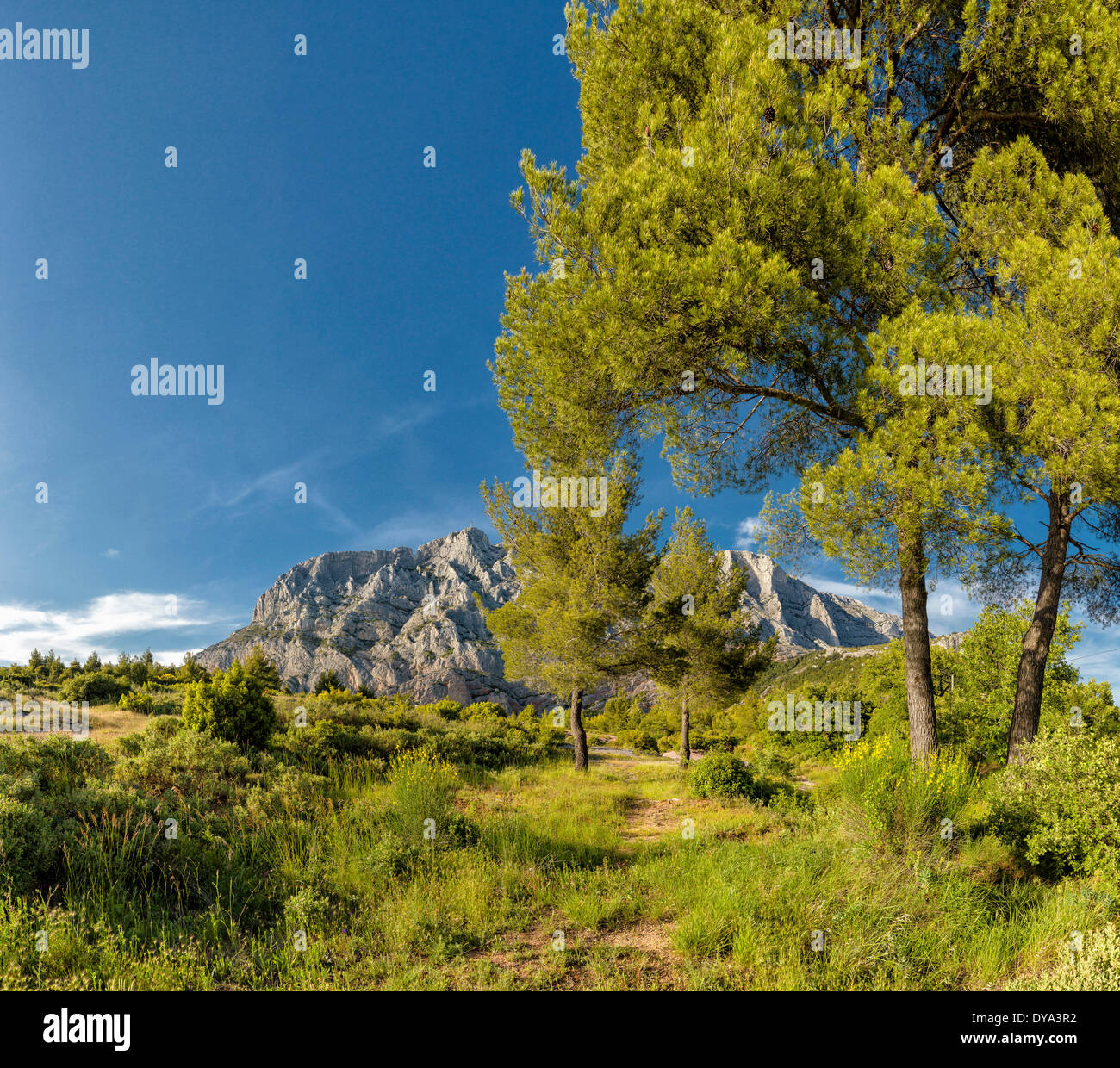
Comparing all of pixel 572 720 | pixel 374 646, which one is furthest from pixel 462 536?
pixel 572 720

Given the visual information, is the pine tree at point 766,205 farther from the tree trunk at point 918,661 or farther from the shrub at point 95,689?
the shrub at point 95,689

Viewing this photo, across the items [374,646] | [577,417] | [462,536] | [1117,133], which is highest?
[462,536]

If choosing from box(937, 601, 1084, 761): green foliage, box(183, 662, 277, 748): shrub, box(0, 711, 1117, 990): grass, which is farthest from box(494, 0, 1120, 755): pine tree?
box(937, 601, 1084, 761): green foliage

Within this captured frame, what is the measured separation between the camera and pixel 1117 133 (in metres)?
7.85

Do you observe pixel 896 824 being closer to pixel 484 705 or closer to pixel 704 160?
pixel 704 160

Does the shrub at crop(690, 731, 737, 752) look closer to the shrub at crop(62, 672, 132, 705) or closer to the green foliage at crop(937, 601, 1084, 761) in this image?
the green foliage at crop(937, 601, 1084, 761)

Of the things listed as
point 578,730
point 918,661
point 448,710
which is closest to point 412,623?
point 448,710

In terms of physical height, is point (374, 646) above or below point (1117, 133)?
below

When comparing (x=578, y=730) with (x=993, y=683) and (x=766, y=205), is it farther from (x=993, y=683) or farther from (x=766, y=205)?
(x=993, y=683)

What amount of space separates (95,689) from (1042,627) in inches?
1171

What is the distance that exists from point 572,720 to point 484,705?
12.6 metres

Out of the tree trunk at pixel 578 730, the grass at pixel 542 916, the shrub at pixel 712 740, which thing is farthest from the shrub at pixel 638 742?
the grass at pixel 542 916

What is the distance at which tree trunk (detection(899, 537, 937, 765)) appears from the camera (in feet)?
25.5

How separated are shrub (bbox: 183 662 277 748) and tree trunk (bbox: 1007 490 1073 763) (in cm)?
1411
